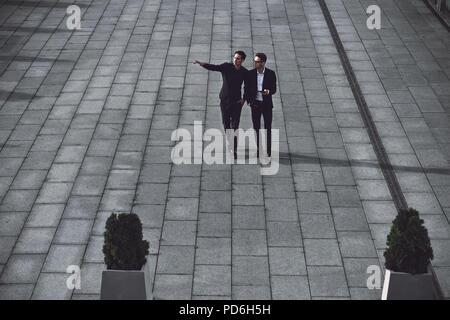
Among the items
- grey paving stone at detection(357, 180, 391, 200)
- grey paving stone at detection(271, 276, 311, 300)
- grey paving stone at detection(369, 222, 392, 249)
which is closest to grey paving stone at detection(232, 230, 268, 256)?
grey paving stone at detection(271, 276, 311, 300)

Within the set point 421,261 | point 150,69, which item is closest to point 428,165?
point 421,261

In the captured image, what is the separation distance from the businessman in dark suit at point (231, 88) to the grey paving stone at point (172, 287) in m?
3.23

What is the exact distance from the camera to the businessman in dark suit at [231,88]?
10516 mm

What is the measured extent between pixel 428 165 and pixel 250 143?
119 inches

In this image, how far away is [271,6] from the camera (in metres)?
18.2

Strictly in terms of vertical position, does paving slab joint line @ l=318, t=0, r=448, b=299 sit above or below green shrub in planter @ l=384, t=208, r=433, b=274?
below

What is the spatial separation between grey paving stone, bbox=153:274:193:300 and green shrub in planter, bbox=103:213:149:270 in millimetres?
861

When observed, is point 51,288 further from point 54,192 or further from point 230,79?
point 230,79

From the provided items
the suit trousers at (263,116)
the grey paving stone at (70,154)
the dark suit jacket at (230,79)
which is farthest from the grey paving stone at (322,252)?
the grey paving stone at (70,154)

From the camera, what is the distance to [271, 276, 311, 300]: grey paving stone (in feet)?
26.7

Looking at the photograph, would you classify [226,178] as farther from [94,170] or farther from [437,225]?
[437,225]

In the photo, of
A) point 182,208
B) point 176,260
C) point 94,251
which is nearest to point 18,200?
point 94,251

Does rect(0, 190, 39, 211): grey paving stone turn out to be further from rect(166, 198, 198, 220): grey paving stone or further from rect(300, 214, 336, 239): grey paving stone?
rect(300, 214, 336, 239): grey paving stone

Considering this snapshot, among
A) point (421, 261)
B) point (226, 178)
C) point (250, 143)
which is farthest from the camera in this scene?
point (250, 143)
